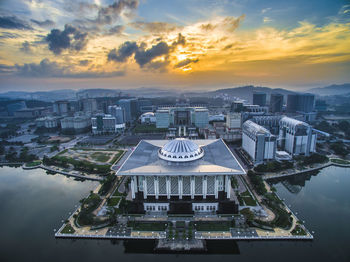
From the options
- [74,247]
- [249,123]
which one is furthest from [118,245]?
[249,123]

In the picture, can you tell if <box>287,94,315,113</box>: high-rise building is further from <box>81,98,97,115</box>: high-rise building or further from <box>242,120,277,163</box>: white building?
<box>81,98,97,115</box>: high-rise building

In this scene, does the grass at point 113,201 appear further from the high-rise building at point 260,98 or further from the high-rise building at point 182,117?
the high-rise building at point 260,98

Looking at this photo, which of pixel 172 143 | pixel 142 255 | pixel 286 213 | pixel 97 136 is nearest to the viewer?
pixel 142 255

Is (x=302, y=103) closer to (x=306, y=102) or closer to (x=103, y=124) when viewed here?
(x=306, y=102)

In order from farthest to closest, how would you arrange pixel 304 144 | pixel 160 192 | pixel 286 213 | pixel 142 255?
pixel 304 144
pixel 160 192
pixel 286 213
pixel 142 255

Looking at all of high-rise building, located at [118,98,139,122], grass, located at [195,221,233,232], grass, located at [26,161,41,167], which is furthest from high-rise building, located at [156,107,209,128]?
grass, located at [195,221,233,232]

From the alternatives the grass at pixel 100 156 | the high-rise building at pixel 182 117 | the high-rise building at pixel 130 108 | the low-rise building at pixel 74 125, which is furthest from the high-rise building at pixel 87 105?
the grass at pixel 100 156

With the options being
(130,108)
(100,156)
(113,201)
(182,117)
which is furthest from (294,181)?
(130,108)

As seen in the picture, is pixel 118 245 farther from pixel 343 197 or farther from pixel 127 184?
pixel 343 197
